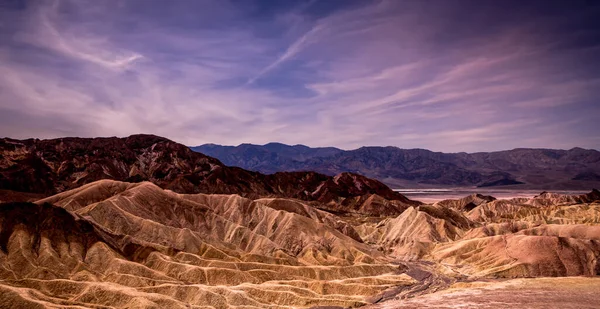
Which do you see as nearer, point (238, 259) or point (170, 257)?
A: point (170, 257)

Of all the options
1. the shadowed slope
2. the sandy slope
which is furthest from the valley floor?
the shadowed slope

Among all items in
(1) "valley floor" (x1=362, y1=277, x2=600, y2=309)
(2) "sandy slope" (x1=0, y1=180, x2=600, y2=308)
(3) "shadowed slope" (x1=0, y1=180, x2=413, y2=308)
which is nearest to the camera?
(1) "valley floor" (x1=362, y1=277, x2=600, y2=309)

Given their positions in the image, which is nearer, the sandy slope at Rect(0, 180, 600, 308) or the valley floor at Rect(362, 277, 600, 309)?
the valley floor at Rect(362, 277, 600, 309)

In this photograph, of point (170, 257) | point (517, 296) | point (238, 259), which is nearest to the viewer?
point (517, 296)

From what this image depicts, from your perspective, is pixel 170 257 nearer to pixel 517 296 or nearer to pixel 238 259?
pixel 238 259

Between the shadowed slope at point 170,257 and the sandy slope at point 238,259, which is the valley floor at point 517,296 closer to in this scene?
the sandy slope at point 238,259

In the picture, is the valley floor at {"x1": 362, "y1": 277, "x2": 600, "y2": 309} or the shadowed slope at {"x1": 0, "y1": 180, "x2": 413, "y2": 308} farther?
the shadowed slope at {"x1": 0, "y1": 180, "x2": 413, "y2": 308}

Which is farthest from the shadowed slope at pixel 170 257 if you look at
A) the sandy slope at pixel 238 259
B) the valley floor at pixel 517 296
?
the valley floor at pixel 517 296

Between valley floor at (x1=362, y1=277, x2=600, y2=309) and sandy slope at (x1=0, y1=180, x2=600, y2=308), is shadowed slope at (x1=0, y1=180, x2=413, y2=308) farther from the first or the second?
valley floor at (x1=362, y1=277, x2=600, y2=309)

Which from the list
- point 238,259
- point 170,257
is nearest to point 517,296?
point 238,259

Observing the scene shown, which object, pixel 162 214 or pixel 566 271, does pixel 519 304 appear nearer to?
pixel 566 271

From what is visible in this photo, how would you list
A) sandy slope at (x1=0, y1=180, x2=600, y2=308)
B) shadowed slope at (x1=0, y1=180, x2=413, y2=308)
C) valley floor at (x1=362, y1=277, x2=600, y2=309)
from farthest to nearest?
sandy slope at (x1=0, y1=180, x2=600, y2=308) < shadowed slope at (x1=0, y1=180, x2=413, y2=308) < valley floor at (x1=362, y1=277, x2=600, y2=309)

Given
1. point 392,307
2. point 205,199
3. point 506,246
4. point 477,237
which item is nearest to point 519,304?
point 392,307

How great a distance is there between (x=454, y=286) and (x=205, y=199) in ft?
325
